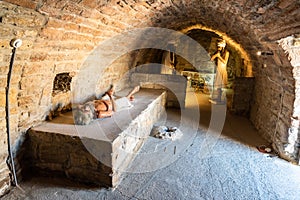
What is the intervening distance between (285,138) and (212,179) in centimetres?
125

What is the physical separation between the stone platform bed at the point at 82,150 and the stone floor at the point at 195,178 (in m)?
0.10

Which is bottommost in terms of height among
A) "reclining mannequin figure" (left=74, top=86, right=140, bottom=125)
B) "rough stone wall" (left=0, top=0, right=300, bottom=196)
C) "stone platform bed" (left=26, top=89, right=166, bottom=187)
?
"stone platform bed" (left=26, top=89, right=166, bottom=187)

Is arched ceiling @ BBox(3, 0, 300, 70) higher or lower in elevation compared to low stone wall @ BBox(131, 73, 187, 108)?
higher

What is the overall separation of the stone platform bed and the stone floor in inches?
4.1

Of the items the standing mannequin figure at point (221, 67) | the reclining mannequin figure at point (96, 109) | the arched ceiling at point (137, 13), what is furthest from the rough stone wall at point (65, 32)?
the standing mannequin figure at point (221, 67)

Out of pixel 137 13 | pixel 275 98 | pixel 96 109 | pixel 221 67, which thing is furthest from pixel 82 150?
pixel 221 67

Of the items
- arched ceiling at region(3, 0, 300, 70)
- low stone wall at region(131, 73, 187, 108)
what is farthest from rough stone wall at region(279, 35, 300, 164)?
low stone wall at region(131, 73, 187, 108)

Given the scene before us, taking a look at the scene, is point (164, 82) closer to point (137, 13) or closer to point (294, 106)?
point (137, 13)

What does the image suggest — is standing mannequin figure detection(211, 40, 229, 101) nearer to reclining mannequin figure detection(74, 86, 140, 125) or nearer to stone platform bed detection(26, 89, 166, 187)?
reclining mannequin figure detection(74, 86, 140, 125)

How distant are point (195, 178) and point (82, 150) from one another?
3.96 feet

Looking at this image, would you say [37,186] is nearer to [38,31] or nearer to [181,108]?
[38,31]

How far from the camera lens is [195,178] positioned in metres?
2.35

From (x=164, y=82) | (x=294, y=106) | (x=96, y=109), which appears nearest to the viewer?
(x=96, y=109)

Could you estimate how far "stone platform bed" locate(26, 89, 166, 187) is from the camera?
208cm
